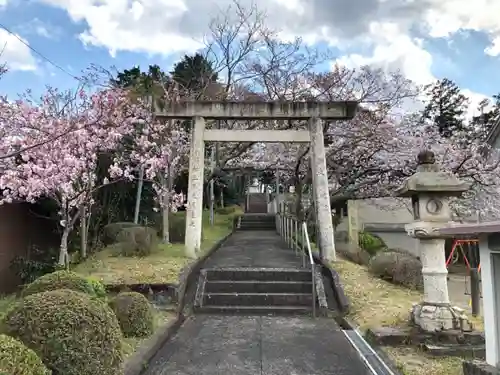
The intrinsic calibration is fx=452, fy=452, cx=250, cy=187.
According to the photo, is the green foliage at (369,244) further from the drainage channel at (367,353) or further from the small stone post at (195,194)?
the drainage channel at (367,353)

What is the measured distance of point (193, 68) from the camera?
790 inches

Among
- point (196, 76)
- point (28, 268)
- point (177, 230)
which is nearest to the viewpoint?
point (28, 268)

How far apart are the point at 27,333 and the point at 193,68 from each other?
58.1 ft

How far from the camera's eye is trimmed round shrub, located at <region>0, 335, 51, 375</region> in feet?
9.02

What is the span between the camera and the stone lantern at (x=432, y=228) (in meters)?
5.86

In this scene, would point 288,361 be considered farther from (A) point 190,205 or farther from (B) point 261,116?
(B) point 261,116

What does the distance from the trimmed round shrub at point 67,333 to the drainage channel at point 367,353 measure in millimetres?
2723

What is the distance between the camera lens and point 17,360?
2.84 meters

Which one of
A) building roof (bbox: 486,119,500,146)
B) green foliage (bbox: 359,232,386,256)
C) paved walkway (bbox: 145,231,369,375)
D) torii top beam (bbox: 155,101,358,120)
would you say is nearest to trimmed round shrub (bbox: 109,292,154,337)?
paved walkway (bbox: 145,231,369,375)

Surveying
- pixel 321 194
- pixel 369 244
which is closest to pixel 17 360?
pixel 321 194

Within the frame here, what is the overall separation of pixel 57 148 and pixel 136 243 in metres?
2.74

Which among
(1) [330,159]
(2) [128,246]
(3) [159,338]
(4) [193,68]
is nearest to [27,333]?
(3) [159,338]

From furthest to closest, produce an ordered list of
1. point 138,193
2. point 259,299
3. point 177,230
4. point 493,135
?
1. point 493,135
2. point 177,230
3. point 138,193
4. point 259,299

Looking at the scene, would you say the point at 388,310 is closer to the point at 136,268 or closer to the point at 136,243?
the point at 136,268
